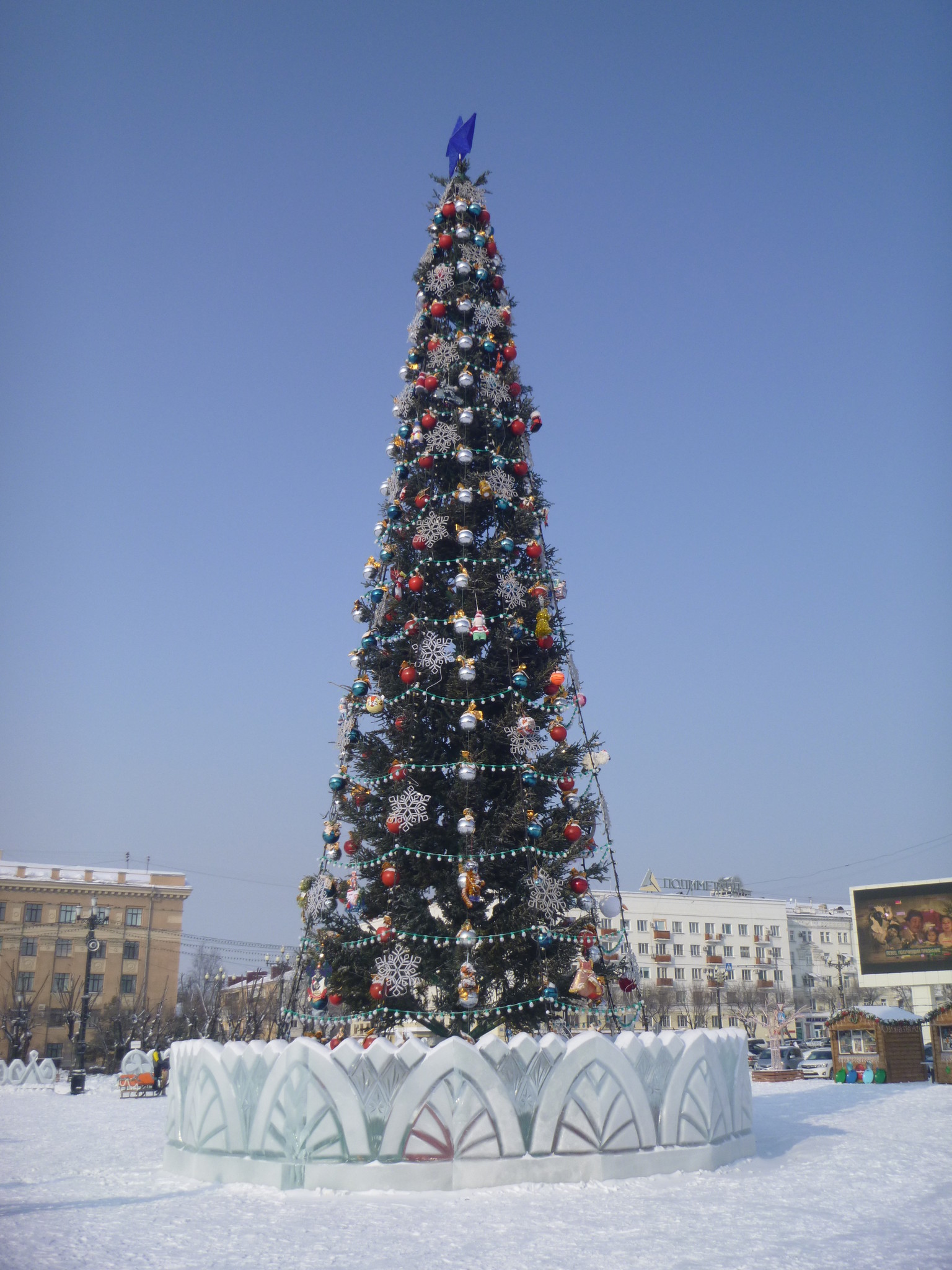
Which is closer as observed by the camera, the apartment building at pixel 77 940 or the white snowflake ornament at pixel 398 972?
the white snowflake ornament at pixel 398 972

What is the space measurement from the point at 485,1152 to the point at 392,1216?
132 cm

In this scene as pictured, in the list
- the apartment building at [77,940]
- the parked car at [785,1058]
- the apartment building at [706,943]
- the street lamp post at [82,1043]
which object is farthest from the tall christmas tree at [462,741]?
the apartment building at [706,943]

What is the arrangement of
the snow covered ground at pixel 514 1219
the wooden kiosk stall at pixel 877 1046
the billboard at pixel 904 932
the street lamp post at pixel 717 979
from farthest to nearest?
the street lamp post at pixel 717 979 < the billboard at pixel 904 932 < the wooden kiosk stall at pixel 877 1046 < the snow covered ground at pixel 514 1219

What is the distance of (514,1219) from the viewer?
304 inches

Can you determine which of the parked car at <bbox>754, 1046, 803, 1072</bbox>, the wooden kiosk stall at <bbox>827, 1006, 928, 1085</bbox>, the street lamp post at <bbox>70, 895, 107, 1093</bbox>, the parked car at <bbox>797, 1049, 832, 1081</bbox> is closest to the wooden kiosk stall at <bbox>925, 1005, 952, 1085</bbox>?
the wooden kiosk stall at <bbox>827, 1006, 928, 1085</bbox>

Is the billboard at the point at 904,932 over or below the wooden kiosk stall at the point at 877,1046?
over

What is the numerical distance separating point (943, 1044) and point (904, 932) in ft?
75.3

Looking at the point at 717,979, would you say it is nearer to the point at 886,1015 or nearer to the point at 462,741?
the point at 886,1015

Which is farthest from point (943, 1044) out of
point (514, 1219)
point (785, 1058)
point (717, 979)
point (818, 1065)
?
point (717, 979)

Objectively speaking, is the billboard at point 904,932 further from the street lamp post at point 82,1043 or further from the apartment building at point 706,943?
the street lamp post at point 82,1043

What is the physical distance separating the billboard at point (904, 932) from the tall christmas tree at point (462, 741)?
37.7 m

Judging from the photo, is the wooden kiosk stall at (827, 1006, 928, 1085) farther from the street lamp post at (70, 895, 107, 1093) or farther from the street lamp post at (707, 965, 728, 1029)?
the street lamp post at (707, 965, 728, 1029)

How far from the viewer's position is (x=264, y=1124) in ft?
30.3

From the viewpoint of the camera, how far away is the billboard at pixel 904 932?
4369cm
